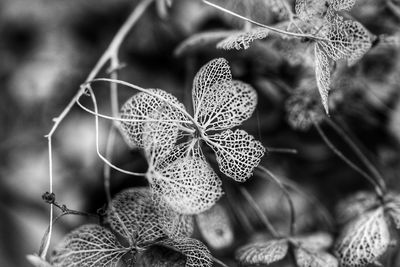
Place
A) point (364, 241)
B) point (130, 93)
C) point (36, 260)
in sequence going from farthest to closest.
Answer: point (130, 93)
point (364, 241)
point (36, 260)

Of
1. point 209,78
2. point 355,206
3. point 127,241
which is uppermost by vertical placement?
point 209,78

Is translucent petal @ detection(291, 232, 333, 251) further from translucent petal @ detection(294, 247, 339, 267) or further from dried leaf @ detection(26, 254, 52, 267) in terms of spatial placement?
dried leaf @ detection(26, 254, 52, 267)

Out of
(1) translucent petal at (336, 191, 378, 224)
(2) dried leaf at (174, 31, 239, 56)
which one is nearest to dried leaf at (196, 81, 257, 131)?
(2) dried leaf at (174, 31, 239, 56)

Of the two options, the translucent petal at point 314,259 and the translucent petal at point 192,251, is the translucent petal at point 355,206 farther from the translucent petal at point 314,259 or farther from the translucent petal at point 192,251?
the translucent petal at point 192,251

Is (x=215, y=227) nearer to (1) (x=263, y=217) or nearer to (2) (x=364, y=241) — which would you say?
(1) (x=263, y=217)

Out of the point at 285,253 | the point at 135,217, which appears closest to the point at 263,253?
the point at 285,253

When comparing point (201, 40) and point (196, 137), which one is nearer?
point (196, 137)

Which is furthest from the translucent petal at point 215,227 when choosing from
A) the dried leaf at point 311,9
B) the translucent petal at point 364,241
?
the dried leaf at point 311,9
